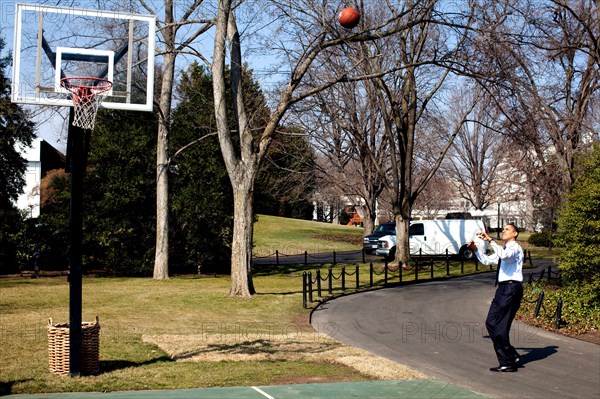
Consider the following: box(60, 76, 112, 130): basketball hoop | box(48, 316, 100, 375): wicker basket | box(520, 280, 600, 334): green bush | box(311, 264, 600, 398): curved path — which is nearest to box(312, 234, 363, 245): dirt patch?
box(311, 264, 600, 398): curved path

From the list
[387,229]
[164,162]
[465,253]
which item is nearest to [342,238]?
[387,229]

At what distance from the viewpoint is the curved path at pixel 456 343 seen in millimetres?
10422

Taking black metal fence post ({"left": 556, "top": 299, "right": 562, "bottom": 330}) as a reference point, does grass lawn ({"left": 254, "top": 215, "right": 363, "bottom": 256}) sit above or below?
above

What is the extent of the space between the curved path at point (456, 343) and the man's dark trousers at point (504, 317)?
334mm

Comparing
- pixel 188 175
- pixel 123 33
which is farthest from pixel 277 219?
pixel 123 33

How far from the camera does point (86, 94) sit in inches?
446

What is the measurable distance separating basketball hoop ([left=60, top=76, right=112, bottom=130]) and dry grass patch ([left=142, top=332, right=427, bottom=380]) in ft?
14.0

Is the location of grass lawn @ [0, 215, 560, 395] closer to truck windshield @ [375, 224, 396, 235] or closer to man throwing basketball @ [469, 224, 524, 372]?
man throwing basketball @ [469, 224, 524, 372]

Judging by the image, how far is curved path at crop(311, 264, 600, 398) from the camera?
34.2ft

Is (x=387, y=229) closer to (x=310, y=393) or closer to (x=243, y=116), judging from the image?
(x=243, y=116)

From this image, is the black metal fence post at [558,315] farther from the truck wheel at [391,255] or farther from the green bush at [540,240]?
the green bush at [540,240]

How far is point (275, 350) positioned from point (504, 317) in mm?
4239

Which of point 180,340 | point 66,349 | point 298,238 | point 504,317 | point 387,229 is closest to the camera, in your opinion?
point 66,349

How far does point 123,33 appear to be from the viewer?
14.5 meters
